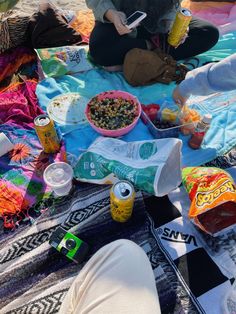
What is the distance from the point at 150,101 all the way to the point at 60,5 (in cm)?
156

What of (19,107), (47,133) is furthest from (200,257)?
(19,107)

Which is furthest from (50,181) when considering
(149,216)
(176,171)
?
(176,171)

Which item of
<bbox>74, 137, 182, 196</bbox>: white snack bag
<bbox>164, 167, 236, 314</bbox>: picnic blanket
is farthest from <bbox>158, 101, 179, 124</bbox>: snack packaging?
<bbox>164, 167, 236, 314</bbox>: picnic blanket

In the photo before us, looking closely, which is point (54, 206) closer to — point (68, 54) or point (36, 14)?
point (68, 54)

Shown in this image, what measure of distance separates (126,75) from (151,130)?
1.70ft


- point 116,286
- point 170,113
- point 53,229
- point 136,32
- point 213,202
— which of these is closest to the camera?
point 116,286

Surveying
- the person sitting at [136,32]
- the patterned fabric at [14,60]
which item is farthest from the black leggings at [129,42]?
the patterned fabric at [14,60]

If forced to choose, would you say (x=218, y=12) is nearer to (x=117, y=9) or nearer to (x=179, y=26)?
(x=179, y=26)

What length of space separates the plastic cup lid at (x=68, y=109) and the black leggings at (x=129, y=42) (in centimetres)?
35

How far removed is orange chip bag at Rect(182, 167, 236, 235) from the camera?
1192 millimetres

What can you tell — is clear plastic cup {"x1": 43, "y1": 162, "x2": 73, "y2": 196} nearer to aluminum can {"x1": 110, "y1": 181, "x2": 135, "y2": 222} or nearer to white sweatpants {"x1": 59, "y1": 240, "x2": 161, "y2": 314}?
aluminum can {"x1": 110, "y1": 181, "x2": 135, "y2": 222}

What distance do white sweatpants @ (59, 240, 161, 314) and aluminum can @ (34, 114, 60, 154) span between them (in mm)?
753

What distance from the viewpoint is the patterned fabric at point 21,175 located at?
4.74 feet

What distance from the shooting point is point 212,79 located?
4.68 ft
